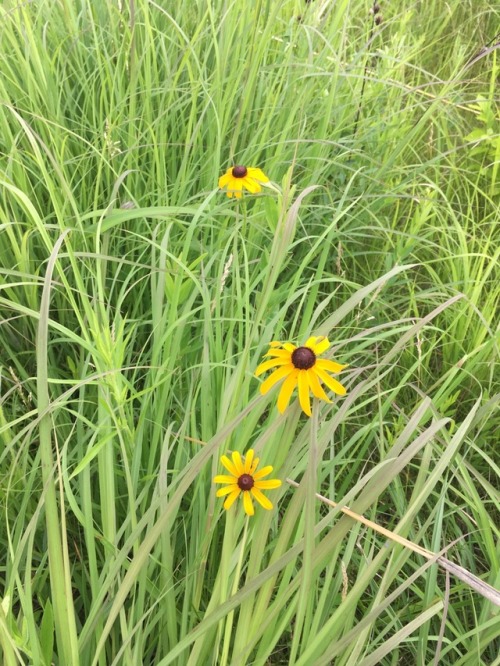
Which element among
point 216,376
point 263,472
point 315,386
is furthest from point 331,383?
point 216,376

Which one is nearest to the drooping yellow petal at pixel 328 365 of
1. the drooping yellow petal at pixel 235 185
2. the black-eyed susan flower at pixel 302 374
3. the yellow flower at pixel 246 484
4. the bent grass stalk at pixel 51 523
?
the black-eyed susan flower at pixel 302 374

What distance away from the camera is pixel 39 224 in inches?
29.2

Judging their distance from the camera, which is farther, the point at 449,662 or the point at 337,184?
the point at 337,184

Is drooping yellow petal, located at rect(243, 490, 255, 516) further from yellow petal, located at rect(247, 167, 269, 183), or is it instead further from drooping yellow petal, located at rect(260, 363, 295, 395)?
yellow petal, located at rect(247, 167, 269, 183)

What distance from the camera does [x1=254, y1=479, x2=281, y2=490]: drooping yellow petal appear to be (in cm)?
56

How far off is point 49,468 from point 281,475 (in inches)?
9.3

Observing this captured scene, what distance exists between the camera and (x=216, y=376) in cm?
90

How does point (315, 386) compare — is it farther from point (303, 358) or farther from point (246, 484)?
point (246, 484)

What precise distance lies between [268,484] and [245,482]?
0.02 metres

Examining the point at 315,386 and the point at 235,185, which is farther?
the point at 235,185

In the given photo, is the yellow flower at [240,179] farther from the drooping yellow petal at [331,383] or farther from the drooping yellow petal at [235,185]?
the drooping yellow petal at [331,383]

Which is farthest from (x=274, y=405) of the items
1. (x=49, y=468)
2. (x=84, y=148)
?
(x=84, y=148)

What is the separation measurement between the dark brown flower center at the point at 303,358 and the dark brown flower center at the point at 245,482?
13cm

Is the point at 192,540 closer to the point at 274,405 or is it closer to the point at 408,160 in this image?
the point at 274,405
